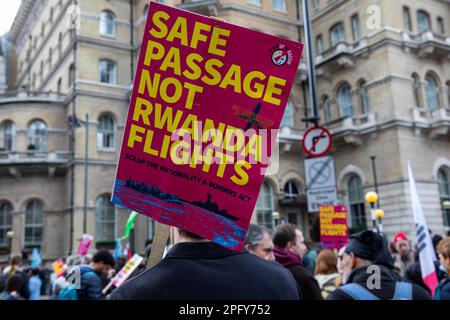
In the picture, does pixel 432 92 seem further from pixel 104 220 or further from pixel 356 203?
pixel 104 220

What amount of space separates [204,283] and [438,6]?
2924cm

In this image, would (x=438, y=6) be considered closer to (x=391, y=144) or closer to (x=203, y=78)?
(x=391, y=144)

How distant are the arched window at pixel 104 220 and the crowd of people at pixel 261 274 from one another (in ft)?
63.6

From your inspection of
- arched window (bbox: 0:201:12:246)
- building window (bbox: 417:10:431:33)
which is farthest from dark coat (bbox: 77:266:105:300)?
building window (bbox: 417:10:431:33)

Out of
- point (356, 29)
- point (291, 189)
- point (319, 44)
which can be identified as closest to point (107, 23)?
point (319, 44)

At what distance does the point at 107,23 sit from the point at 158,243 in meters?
29.3

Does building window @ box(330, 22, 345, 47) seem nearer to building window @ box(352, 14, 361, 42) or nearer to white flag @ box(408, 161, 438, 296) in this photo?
building window @ box(352, 14, 361, 42)

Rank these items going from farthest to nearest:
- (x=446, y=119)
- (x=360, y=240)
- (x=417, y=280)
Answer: (x=446, y=119)
(x=417, y=280)
(x=360, y=240)

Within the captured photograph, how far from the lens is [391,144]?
2314 cm

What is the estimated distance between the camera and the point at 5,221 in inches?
1057

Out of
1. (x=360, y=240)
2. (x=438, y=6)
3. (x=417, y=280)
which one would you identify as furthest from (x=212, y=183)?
(x=438, y=6)

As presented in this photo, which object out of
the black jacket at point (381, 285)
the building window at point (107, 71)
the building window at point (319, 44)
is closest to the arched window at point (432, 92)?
the building window at point (319, 44)

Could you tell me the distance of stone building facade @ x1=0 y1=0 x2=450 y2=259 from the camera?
923 inches

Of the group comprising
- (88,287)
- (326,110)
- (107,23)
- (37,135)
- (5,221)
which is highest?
(107,23)
